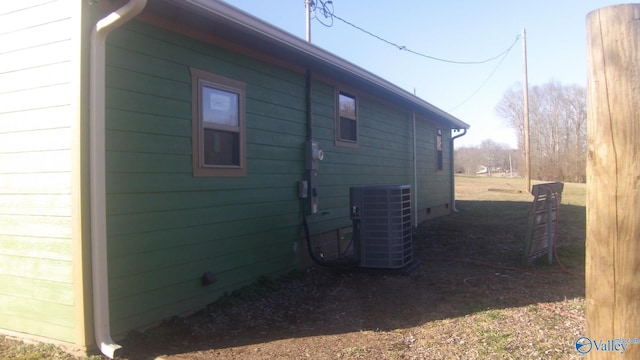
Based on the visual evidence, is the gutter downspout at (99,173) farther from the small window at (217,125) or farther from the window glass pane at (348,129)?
the window glass pane at (348,129)

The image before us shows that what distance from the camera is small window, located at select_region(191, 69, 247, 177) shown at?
508 cm

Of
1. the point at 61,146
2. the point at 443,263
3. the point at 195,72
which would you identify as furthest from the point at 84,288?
the point at 443,263

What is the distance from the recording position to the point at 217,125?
5391mm

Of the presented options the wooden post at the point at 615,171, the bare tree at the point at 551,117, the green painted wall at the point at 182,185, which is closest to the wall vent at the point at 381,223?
the green painted wall at the point at 182,185

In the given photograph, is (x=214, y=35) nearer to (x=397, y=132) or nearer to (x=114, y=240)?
(x=114, y=240)

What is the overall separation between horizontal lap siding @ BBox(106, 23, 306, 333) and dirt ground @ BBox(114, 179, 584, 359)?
342 millimetres

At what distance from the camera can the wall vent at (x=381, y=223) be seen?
656 cm

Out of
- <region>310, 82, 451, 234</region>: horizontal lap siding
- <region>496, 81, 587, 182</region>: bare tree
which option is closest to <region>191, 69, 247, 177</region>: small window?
<region>310, 82, 451, 234</region>: horizontal lap siding

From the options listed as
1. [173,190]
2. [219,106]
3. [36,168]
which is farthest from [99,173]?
[219,106]

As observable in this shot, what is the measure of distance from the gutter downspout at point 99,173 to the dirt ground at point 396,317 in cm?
35

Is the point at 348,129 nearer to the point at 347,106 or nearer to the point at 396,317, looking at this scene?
the point at 347,106

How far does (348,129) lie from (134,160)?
4.92m

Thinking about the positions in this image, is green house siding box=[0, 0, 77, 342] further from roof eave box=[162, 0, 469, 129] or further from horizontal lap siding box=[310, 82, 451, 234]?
horizontal lap siding box=[310, 82, 451, 234]

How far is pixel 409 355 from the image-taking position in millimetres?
3863
